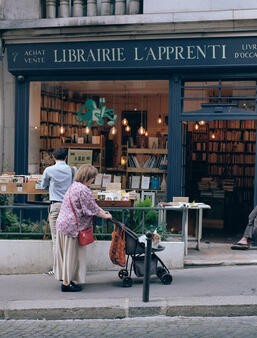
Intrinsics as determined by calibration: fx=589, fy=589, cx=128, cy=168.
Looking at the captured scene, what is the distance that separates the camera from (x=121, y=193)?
10586 mm

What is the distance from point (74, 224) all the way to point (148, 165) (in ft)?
15.2

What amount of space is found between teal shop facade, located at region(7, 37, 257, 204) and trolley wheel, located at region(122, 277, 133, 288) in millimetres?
3444

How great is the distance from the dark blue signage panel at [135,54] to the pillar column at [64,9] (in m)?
0.65

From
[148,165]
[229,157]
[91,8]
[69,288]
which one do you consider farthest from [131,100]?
[229,157]

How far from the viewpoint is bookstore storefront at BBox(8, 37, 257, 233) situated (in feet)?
38.2

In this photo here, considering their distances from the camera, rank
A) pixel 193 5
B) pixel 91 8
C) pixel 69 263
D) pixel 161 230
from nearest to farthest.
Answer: pixel 69 263 < pixel 161 230 < pixel 193 5 < pixel 91 8

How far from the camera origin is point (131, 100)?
12477 mm

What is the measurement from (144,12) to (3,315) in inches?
270

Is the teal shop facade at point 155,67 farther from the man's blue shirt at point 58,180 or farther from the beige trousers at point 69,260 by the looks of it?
the beige trousers at point 69,260

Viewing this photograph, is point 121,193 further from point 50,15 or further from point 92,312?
point 50,15

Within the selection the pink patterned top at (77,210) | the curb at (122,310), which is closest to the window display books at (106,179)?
the pink patterned top at (77,210)

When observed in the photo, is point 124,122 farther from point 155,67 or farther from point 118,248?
point 118,248

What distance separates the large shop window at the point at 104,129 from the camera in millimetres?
12430

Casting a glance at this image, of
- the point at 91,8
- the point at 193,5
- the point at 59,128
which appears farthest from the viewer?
the point at 59,128
